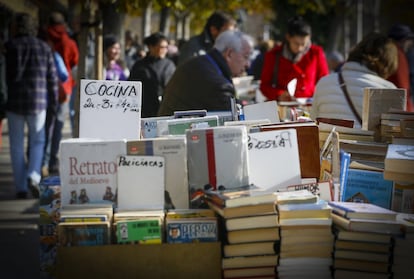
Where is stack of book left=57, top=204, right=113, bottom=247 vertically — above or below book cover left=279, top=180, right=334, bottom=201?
below

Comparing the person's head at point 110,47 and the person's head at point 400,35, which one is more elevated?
the person's head at point 400,35

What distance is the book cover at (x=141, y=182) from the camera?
3.56 metres

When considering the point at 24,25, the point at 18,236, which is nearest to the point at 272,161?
the point at 18,236

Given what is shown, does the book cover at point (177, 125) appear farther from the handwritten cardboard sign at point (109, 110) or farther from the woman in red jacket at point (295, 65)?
the woman in red jacket at point (295, 65)

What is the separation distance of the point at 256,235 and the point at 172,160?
1.65ft

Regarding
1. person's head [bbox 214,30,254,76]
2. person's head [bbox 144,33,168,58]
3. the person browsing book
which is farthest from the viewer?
person's head [bbox 144,33,168,58]

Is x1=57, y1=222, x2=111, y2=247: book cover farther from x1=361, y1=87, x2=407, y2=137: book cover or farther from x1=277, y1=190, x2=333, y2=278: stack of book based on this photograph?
x1=361, y1=87, x2=407, y2=137: book cover

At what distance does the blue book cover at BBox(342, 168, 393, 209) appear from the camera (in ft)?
13.3

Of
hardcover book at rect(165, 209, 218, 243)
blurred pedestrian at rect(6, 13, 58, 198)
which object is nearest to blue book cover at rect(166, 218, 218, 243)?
hardcover book at rect(165, 209, 218, 243)

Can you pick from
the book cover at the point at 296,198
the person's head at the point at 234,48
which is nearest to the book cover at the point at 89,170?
the book cover at the point at 296,198

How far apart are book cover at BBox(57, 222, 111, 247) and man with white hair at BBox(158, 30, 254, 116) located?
10.0 feet

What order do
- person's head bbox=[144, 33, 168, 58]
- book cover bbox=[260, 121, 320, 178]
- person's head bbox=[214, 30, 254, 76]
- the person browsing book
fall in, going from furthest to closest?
1. person's head bbox=[144, 33, 168, 58]
2. person's head bbox=[214, 30, 254, 76]
3. the person browsing book
4. book cover bbox=[260, 121, 320, 178]

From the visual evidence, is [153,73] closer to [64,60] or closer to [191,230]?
[64,60]

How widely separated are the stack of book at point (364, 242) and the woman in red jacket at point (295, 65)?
5.74 meters
